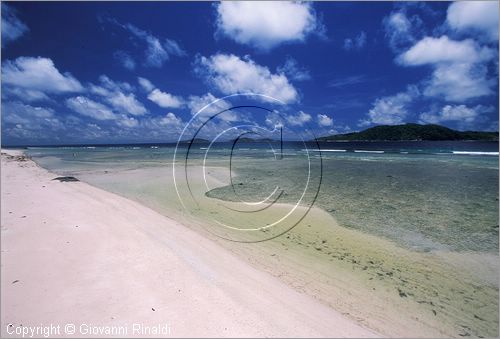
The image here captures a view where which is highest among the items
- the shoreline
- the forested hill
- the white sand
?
the forested hill

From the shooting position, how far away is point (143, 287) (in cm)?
427

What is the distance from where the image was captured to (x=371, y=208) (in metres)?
11.3

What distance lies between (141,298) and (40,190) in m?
12.2

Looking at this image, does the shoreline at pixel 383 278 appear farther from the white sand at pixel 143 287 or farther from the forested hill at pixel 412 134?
the forested hill at pixel 412 134

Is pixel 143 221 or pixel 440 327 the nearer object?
pixel 440 327

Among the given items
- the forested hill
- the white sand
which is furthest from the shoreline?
the forested hill

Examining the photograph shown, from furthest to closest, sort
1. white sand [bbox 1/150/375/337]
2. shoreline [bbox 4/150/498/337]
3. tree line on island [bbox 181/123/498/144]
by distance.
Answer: tree line on island [bbox 181/123/498/144]
shoreline [bbox 4/150/498/337]
white sand [bbox 1/150/375/337]

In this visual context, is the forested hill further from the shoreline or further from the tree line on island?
the shoreline

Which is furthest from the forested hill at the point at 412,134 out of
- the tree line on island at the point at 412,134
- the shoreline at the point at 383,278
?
the shoreline at the point at 383,278

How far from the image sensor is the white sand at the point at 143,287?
3547 mm

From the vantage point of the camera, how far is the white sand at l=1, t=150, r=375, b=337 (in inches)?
140

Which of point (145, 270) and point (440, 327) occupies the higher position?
point (145, 270)

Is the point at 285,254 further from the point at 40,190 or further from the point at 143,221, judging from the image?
the point at 40,190

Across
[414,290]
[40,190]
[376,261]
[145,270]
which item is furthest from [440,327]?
[40,190]
